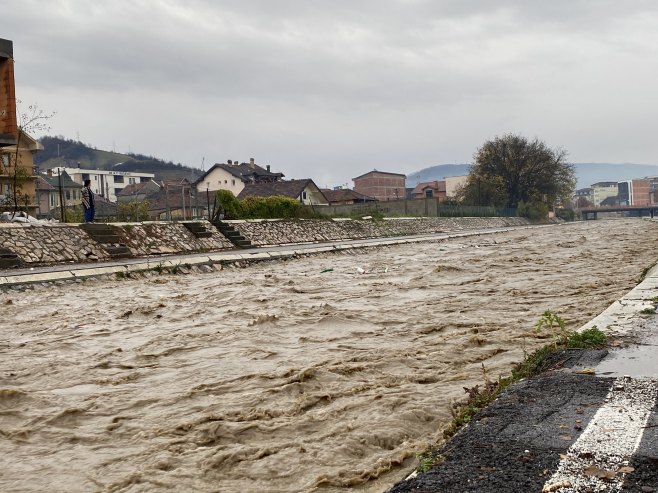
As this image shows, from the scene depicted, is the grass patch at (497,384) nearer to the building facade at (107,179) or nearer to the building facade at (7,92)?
the building facade at (7,92)

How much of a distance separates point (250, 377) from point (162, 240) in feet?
61.1

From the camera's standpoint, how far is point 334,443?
4062mm

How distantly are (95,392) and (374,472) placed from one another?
2.95 meters

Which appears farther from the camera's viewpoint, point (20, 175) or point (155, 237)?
point (20, 175)

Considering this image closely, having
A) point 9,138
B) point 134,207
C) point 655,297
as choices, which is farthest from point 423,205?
point 655,297

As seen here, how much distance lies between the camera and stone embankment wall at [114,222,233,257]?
73.9ft

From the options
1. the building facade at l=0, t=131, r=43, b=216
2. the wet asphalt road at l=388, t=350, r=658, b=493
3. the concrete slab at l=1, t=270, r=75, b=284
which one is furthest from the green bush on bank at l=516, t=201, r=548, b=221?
→ the wet asphalt road at l=388, t=350, r=658, b=493

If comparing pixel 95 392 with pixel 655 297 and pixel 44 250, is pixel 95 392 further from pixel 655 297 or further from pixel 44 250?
pixel 44 250

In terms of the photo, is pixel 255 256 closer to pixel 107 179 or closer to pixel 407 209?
pixel 407 209

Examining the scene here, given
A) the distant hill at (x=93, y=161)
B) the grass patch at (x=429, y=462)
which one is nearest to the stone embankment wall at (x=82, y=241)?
the grass patch at (x=429, y=462)

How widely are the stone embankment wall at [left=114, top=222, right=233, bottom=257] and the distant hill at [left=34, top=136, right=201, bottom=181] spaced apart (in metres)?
148

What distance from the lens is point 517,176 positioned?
8619 cm

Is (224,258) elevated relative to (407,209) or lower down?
lower down

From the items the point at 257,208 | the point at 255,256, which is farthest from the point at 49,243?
the point at 257,208
